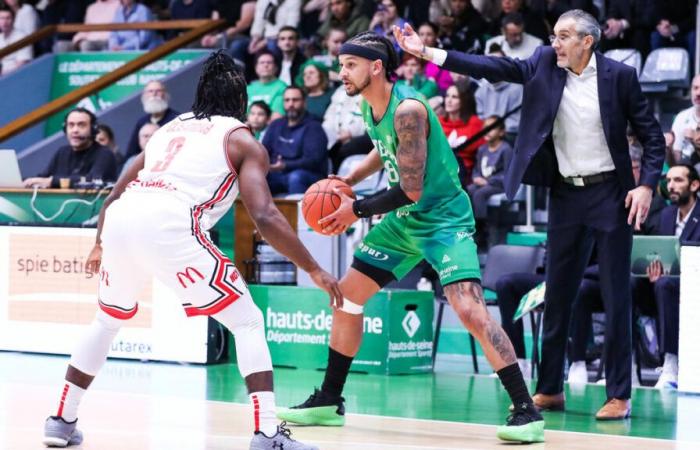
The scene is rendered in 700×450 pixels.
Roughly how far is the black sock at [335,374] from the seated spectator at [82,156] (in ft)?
18.0

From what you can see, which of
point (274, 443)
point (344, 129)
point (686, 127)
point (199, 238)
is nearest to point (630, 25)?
point (686, 127)

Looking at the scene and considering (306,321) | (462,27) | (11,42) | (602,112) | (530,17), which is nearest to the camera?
(602,112)

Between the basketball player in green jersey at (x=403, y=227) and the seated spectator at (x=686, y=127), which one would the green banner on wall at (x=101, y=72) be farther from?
the basketball player in green jersey at (x=403, y=227)

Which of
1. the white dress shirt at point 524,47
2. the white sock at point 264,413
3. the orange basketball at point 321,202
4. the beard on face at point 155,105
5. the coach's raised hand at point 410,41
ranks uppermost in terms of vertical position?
the white dress shirt at point 524,47

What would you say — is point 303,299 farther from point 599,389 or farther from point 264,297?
point 599,389

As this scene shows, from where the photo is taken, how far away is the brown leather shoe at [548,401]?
7789mm

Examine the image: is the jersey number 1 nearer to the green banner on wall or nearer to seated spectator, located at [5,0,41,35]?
the green banner on wall

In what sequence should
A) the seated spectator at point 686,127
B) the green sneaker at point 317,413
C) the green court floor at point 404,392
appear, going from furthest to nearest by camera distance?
1. the seated spectator at point 686,127
2. the green court floor at point 404,392
3. the green sneaker at point 317,413

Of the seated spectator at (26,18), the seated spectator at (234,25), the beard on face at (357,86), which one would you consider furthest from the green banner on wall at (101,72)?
the beard on face at (357,86)

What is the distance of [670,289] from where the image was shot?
366 inches

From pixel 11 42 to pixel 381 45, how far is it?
1142cm

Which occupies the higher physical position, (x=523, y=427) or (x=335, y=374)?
(x=335, y=374)

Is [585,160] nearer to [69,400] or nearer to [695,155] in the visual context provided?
[69,400]

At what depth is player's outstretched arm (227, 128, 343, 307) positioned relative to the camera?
5.66m
